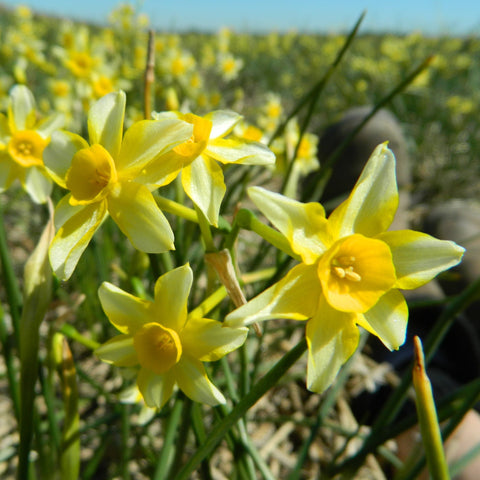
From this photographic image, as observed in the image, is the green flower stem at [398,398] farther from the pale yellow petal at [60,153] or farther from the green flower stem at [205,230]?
the pale yellow petal at [60,153]

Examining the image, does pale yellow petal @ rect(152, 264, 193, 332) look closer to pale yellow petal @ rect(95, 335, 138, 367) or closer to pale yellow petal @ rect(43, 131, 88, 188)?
pale yellow petal @ rect(95, 335, 138, 367)

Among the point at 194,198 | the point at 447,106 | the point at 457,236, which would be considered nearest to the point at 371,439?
the point at 194,198

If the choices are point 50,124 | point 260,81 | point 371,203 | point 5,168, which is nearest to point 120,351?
point 371,203

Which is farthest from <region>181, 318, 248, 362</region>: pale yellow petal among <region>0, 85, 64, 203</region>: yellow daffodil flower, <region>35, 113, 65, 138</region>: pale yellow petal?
<region>35, 113, 65, 138</region>: pale yellow petal

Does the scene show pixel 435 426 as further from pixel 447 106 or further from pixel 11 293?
pixel 447 106

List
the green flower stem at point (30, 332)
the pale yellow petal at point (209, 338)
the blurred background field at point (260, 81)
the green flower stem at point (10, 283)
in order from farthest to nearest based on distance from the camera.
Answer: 1. the blurred background field at point (260, 81)
2. the green flower stem at point (10, 283)
3. the green flower stem at point (30, 332)
4. the pale yellow petal at point (209, 338)

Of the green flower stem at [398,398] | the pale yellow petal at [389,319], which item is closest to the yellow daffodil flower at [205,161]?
the pale yellow petal at [389,319]

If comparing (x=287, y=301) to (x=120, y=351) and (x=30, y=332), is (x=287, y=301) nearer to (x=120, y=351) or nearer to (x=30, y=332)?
(x=120, y=351)
